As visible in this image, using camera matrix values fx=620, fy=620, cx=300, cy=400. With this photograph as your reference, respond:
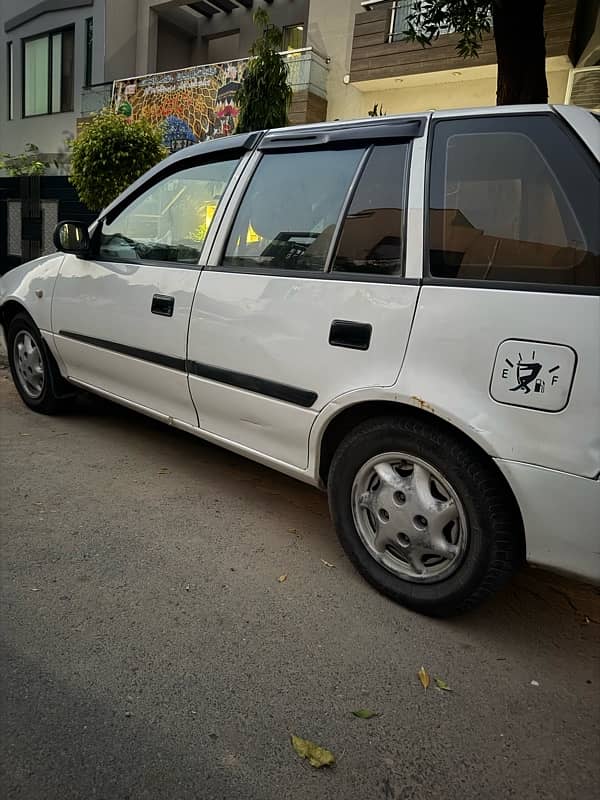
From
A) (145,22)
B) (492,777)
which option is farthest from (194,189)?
(145,22)

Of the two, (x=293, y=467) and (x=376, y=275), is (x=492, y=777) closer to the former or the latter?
(x=293, y=467)

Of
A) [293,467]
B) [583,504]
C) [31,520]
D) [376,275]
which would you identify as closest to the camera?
[583,504]

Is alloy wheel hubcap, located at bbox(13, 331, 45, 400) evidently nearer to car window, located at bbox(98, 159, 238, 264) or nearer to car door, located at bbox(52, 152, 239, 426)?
car door, located at bbox(52, 152, 239, 426)

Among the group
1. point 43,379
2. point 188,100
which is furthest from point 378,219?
point 188,100

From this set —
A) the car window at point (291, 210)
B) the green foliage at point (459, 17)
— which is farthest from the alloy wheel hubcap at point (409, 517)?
the green foliage at point (459, 17)

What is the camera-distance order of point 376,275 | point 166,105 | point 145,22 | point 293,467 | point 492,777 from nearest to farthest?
point 492,777 → point 376,275 → point 293,467 → point 166,105 → point 145,22

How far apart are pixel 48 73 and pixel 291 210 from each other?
18622 millimetres

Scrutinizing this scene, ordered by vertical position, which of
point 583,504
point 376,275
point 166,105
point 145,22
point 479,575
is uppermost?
point 145,22

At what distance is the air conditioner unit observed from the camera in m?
8.23

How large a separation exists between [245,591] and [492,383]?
1.33m

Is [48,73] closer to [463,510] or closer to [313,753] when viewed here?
[463,510]

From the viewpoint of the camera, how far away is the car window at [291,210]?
270cm

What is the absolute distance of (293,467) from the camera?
286 cm

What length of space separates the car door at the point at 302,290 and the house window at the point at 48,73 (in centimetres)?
1742
